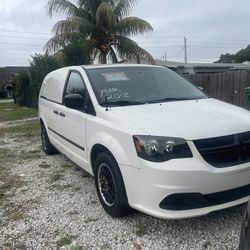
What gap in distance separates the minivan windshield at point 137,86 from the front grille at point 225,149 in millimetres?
1196

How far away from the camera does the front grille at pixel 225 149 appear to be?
3.33 metres

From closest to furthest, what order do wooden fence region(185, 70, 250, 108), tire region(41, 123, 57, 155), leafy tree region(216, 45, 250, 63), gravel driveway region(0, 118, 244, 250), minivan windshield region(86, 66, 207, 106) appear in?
gravel driveway region(0, 118, 244, 250) → minivan windshield region(86, 66, 207, 106) → tire region(41, 123, 57, 155) → wooden fence region(185, 70, 250, 108) → leafy tree region(216, 45, 250, 63)

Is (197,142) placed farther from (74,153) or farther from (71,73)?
(71,73)

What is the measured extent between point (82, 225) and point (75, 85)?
6.87 ft

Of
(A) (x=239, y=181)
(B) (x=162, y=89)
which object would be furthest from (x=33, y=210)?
(A) (x=239, y=181)

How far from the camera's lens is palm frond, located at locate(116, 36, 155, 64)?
18.0 metres

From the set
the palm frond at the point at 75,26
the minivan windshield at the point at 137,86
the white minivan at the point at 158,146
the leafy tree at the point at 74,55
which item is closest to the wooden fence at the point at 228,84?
the leafy tree at the point at 74,55

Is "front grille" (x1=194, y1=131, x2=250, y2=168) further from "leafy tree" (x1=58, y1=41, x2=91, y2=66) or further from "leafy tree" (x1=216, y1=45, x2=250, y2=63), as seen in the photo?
"leafy tree" (x1=216, y1=45, x2=250, y2=63)

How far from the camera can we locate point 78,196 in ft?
16.1

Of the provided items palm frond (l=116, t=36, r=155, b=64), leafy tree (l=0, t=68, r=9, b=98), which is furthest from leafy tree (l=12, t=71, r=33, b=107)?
leafy tree (l=0, t=68, r=9, b=98)

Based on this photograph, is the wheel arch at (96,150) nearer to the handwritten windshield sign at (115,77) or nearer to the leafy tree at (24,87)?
the handwritten windshield sign at (115,77)

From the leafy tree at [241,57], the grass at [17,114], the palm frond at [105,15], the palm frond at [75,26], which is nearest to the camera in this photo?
the grass at [17,114]

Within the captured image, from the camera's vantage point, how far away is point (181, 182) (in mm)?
3230

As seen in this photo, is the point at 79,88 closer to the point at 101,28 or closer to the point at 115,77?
the point at 115,77
